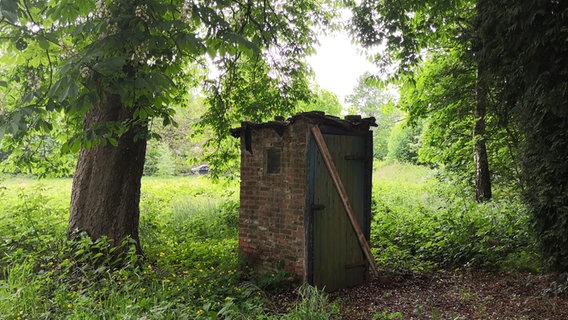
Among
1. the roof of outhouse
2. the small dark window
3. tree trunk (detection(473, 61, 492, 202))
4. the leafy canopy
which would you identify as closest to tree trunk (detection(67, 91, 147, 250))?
the leafy canopy

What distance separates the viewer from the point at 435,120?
11273 mm

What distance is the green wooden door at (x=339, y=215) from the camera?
18.9 feet

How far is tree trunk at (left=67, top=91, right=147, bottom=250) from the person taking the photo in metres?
6.06

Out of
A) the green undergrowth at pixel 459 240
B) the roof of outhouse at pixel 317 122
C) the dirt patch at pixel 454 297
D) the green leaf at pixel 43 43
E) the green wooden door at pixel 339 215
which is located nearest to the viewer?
the green leaf at pixel 43 43

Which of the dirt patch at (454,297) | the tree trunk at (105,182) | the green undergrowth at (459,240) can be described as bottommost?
the dirt patch at (454,297)

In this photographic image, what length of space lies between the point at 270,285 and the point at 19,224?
4675 millimetres

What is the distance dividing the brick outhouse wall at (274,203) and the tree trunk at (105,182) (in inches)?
71.4

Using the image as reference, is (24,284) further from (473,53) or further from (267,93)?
(473,53)

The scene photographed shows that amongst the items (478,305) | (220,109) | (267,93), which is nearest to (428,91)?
(267,93)

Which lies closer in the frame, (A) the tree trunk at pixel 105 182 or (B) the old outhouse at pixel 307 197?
(B) the old outhouse at pixel 307 197

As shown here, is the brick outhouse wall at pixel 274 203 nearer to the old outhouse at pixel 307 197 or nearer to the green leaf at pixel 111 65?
the old outhouse at pixel 307 197

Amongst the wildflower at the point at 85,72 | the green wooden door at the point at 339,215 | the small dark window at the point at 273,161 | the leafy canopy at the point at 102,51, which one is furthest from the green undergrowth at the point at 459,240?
the wildflower at the point at 85,72

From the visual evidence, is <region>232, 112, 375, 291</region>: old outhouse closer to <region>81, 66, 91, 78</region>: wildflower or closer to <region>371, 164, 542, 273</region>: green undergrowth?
<region>371, 164, 542, 273</region>: green undergrowth

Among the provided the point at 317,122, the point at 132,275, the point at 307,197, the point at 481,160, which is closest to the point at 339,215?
the point at 307,197
